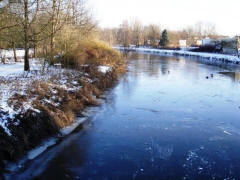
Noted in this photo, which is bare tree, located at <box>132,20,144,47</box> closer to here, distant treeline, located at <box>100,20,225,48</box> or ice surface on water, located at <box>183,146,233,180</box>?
distant treeline, located at <box>100,20,225,48</box>

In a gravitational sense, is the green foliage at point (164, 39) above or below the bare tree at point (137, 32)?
below

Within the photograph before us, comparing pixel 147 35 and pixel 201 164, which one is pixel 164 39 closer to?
pixel 147 35

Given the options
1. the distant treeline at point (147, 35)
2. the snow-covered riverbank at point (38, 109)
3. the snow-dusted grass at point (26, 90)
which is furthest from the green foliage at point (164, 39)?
the snow-covered riverbank at point (38, 109)

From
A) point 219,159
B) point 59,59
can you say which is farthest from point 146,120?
point 59,59

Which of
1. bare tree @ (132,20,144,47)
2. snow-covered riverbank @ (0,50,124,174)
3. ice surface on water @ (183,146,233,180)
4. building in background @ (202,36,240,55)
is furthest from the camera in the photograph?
bare tree @ (132,20,144,47)

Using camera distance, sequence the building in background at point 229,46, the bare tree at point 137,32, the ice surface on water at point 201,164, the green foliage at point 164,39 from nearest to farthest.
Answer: the ice surface on water at point 201,164 → the building in background at point 229,46 → the green foliage at point 164,39 → the bare tree at point 137,32

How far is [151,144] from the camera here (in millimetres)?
7910

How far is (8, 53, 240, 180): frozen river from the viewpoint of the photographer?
6.36 meters

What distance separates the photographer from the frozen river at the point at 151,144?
6359 mm

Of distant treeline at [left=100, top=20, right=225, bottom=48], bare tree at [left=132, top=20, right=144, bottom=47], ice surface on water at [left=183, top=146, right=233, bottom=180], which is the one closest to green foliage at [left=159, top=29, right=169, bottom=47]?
distant treeline at [left=100, top=20, right=225, bottom=48]

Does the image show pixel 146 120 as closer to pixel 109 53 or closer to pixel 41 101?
pixel 41 101

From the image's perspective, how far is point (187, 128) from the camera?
9.30 meters

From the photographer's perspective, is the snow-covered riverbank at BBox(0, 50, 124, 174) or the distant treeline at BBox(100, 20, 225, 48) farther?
the distant treeline at BBox(100, 20, 225, 48)

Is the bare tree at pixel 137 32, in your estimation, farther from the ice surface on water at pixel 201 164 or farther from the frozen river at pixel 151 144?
the ice surface on water at pixel 201 164
